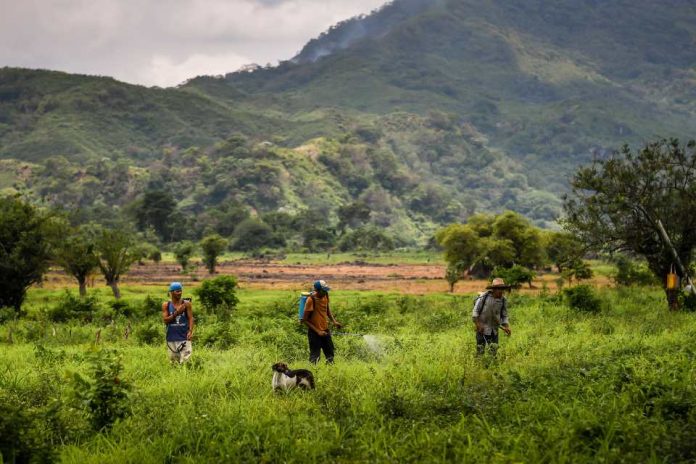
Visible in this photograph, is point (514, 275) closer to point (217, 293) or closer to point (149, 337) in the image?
point (217, 293)

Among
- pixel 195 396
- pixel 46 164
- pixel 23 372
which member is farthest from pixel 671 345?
pixel 46 164

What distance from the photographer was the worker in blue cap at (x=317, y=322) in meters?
12.7

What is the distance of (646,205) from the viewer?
2600 centimetres

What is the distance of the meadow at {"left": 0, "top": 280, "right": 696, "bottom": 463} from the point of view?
7.43 m

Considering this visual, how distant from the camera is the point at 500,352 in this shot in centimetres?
1280

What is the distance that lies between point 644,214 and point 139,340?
770 inches

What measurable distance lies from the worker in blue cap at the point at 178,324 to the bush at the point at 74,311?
13.4m

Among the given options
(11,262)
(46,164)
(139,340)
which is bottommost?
(139,340)

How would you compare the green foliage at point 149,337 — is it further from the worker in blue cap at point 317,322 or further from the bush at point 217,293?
the bush at point 217,293

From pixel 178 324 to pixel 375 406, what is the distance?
16.8 feet

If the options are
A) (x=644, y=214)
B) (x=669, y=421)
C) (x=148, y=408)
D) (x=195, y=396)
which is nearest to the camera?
(x=669, y=421)

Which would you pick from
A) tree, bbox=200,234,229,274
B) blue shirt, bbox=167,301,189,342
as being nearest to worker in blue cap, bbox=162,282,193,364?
blue shirt, bbox=167,301,189,342

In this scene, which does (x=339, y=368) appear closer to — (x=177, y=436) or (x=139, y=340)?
(x=177, y=436)

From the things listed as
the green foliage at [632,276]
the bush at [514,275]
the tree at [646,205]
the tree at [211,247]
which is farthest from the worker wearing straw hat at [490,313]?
the tree at [211,247]
